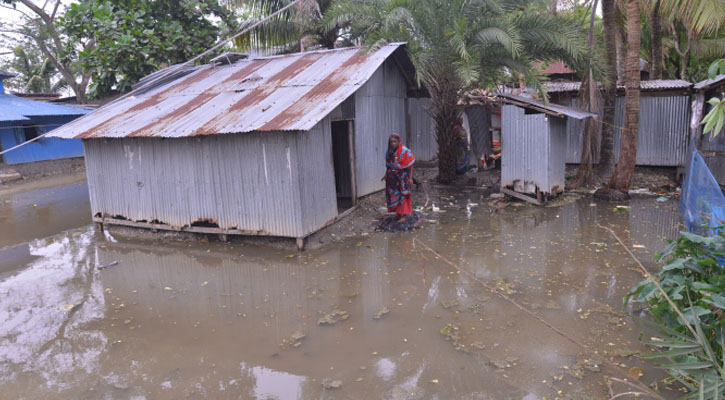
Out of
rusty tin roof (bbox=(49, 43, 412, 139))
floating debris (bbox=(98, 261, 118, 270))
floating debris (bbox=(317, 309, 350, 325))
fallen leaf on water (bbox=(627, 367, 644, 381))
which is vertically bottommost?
fallen leaf on water (bbox=(627, 367, 644, 381))

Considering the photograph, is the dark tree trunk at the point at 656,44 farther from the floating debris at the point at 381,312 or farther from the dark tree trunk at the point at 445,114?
the floating debris at the point at 381,312

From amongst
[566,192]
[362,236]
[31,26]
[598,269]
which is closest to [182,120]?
[362,236]

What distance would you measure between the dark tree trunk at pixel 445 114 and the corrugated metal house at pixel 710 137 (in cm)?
511

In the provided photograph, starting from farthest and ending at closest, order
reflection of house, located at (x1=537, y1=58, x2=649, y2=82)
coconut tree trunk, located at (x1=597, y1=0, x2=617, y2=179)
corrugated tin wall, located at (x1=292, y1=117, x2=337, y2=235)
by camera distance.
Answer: reflection of house, located at (x1=537, y1=58, x2=649, y2=82)
coconut tree trunk, located at (x1=597, y1=0, x2=617, y2=179)
corrugated tin wall, located at (x1=292, y1=117, x2=337, y2=235)

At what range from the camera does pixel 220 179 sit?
807 centimetres

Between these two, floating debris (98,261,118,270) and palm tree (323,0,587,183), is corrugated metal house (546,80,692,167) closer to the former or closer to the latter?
palm tree (323,0,587,183)

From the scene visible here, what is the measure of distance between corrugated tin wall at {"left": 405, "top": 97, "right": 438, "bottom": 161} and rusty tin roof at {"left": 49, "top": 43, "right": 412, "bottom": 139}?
1.69m

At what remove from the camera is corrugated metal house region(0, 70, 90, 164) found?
62.3ft

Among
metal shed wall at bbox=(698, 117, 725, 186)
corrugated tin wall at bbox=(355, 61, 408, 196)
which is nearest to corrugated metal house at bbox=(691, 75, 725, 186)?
metal shed wall at bbox=(698, 117, 725, 186)

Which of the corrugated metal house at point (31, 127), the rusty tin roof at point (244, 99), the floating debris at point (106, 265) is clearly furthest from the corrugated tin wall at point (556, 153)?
the corrugated metal house at point (31, 127)

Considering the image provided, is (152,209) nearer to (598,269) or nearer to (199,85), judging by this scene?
(199,85)

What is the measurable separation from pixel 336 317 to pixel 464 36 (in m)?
6.98

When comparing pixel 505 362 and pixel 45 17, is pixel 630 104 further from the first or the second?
pixel 45 17

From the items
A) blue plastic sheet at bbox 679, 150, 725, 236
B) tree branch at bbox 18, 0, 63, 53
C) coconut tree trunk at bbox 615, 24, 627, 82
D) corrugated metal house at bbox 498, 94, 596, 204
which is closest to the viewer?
blue plastic sheet at bbox 679, 150, 725, 236
